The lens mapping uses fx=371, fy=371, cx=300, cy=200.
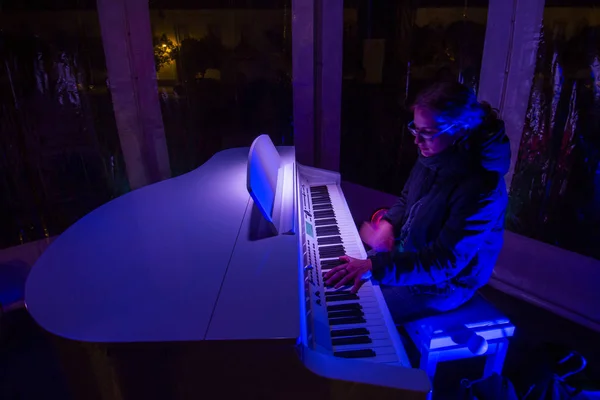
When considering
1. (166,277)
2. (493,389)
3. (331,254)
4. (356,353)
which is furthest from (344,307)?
(493,389)

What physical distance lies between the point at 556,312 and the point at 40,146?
13.9 feet

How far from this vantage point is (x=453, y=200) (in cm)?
148

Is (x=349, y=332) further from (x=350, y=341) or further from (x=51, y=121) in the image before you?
(x=51, y=121)

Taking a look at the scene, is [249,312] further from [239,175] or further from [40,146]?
[40,146]

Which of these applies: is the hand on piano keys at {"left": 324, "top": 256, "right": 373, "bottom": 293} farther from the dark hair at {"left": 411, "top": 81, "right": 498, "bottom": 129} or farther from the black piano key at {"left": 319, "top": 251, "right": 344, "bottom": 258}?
the dark hair at {"left": 411, "top": 81, "right": 498, "bottom": 129}

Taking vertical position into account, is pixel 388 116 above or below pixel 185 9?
below

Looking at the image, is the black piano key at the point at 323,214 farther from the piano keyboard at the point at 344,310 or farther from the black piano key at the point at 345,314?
the black piano key at the point at 345,314

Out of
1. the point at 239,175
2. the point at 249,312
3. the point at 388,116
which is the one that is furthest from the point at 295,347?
the point at 388,116

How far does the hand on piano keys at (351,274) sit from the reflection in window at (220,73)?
2522 millimetres

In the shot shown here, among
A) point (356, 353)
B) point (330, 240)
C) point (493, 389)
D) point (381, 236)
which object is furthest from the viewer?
point (381, 236)

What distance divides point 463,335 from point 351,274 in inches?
23.0

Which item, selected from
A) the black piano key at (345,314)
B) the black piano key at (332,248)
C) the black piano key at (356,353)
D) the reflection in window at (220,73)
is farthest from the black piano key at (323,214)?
the reflection in window at (220,73)

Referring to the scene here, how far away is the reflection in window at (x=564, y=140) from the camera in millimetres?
2340

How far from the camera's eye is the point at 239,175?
7.89 feet
